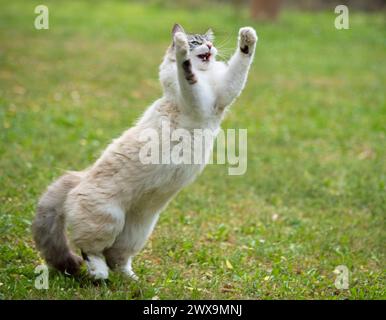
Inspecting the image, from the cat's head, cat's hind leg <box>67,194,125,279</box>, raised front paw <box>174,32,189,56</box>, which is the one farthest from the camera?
the cat's head

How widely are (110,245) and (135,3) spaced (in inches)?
736

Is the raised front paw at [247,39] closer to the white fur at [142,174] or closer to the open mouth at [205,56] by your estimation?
the white fur at [142,174]

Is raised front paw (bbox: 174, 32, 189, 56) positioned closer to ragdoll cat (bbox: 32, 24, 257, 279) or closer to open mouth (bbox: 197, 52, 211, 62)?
ragdoll cat (bbox: 32, 24, 257, 279)

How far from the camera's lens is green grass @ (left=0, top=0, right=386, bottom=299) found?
528 centimetres

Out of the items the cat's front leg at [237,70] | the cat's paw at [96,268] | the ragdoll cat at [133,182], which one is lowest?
the cat's paw at [96,268]

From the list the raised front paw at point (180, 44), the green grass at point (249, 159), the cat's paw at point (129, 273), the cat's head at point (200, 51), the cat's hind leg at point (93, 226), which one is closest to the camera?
the raised front paw at point (180, 44)

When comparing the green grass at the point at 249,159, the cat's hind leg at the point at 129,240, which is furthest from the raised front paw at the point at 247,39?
the cat's hind leg at the point at 129,240

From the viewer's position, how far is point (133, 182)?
15.5 feet

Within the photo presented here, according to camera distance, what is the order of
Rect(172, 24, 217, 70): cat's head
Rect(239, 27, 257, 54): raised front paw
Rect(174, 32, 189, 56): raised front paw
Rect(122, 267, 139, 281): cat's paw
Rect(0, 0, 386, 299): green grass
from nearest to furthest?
1. Rect(174, 32, 189, 56): raised front paw
2. Rect(239, 27, 257, 54): raised front paw
3. Rect(172, 24, 217, 70): cat's head
4. Rect(122, 267, 139, 281): cat's paw
5. Rect(0, 0, 386, 299): green grass

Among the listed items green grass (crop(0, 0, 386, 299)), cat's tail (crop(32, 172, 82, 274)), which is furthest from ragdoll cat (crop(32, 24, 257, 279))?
green grass (crop(0, 0, 386, 299))

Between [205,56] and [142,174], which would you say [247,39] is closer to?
[205,56]

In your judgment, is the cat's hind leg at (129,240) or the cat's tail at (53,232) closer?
the cat's tail at (53,232)

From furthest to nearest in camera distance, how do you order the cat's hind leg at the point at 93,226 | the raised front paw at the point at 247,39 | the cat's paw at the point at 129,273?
the cat's paw at the point at 129,273, the raised front paw at the point at 247,39, the cat's hind leg at the point at 93,226

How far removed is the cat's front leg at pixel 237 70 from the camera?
4.83 m
